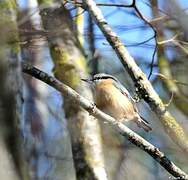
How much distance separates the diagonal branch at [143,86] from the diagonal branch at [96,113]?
322mm

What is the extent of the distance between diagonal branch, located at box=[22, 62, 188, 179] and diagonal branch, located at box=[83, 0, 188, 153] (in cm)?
32

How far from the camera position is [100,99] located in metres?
3.43

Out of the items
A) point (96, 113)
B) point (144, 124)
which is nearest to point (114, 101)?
point (144, 124)

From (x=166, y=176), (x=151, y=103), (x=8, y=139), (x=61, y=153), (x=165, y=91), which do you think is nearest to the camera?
(x=8, y=139)

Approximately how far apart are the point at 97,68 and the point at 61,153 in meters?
0.86

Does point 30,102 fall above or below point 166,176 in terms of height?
above

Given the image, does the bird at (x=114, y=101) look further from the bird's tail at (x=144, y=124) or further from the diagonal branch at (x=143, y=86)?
the diagonal branch at (x=143, y=86)

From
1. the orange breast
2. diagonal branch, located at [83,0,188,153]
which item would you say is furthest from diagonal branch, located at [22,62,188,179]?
the orange breast

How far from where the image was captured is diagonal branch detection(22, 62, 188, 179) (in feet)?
7.68

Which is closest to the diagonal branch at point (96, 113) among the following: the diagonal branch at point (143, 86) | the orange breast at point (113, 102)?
the diagonal branch at point (143, 86)

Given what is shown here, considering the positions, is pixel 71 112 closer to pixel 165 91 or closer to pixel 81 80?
pixel 81 80

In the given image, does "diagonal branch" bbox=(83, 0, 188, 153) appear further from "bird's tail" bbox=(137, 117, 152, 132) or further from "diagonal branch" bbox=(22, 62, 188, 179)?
"bird's tail" bbox=(137, 117, 152, 132)

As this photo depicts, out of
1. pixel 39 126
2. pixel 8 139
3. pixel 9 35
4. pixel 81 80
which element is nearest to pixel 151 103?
pixel 81 80

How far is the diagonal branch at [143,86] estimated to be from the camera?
2.81m
